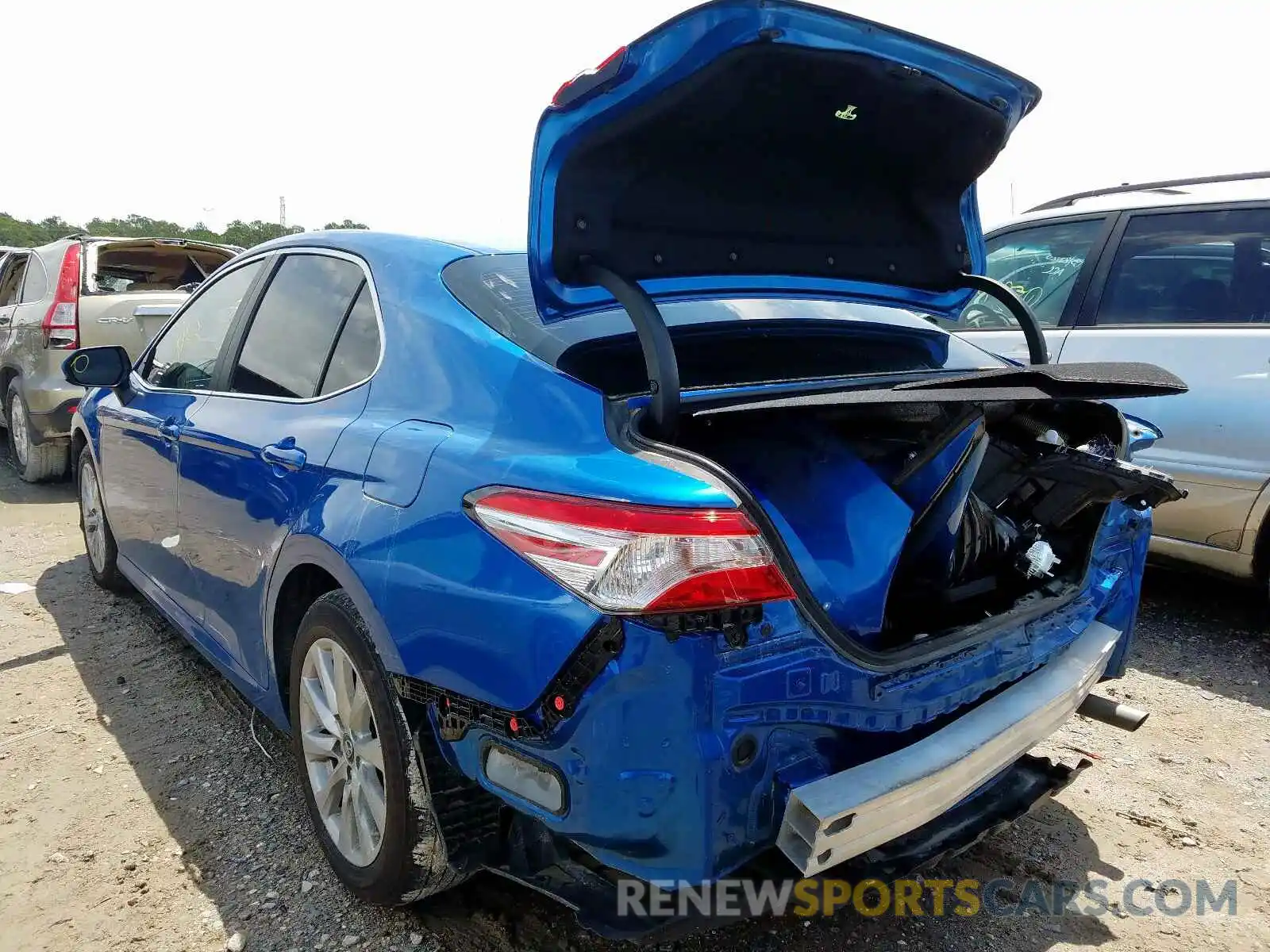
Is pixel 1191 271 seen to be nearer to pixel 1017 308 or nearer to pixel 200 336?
pixel 1017 308

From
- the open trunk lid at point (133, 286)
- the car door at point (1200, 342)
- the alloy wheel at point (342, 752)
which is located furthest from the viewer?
the open trunk lid at point (133, 286)

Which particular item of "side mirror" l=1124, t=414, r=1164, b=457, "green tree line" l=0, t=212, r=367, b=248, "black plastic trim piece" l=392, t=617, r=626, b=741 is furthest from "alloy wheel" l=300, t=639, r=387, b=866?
"green tree line" l=0, t=212, r=367, b=248

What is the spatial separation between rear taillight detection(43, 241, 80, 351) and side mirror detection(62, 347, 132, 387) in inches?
131

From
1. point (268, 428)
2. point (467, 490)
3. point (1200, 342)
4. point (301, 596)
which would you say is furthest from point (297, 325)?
point (1200, 342)

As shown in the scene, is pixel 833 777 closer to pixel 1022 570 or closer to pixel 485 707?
pixel 485 707

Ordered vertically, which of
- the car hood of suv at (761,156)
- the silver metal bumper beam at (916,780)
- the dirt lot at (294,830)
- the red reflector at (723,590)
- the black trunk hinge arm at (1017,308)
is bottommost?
the dirt lot at (294,830)

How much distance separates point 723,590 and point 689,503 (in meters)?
0.16

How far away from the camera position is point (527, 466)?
174 centimetres

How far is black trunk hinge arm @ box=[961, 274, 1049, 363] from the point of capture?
271cm

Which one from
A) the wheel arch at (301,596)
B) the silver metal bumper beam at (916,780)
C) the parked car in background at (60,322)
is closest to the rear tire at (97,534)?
the wheel arch at (301,596)

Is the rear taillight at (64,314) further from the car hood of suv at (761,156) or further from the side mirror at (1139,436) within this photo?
the side mirror at (1139,436)

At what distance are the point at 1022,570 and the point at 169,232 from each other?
4247 centimetres

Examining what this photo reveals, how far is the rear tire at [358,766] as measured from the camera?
198cm

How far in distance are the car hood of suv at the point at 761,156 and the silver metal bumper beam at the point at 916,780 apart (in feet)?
3.73
